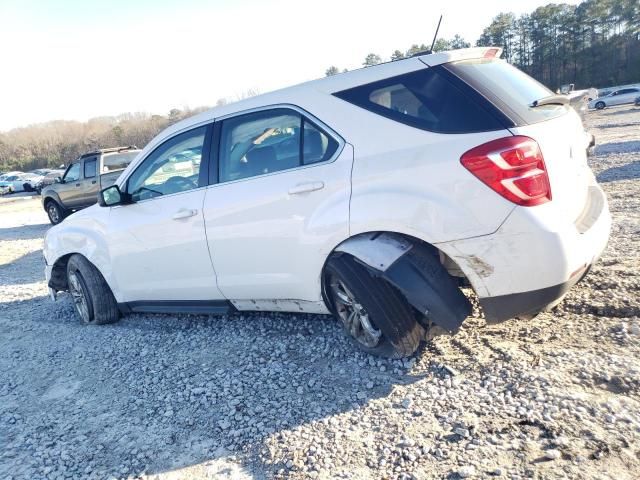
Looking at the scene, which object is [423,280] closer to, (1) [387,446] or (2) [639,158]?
(1) [387,446]

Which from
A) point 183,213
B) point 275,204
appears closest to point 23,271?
point 183,213

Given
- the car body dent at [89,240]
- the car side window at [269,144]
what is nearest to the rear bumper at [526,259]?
the car side window at [269,144]

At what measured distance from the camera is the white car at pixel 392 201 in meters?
2.75

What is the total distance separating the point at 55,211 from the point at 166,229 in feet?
43.7

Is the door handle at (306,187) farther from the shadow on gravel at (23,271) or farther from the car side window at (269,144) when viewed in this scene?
Answer: the shadow on gravel at (23,271)

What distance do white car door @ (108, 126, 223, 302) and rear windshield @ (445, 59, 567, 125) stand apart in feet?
6.71

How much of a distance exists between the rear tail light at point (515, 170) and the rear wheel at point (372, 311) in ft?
2.96

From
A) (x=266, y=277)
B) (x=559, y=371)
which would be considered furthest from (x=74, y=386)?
(x=559, y=371)

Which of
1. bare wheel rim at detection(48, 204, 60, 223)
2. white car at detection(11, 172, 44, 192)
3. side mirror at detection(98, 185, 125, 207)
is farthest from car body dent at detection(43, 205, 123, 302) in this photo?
white car at detection(11, 172, 44, 192)

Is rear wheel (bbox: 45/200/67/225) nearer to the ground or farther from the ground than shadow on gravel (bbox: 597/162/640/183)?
nearer to the ground

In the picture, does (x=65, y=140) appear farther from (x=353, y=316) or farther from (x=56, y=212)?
(x=353, y=316)

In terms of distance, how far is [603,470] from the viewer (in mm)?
2127

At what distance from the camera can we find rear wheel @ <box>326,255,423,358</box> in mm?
3098

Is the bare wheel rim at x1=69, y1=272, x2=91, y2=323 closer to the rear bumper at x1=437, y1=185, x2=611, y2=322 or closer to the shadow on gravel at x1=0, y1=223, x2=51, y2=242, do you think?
the rear bumper at x1=437, y1=185, x2=611, y2=322
